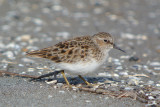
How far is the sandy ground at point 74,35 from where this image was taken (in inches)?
210

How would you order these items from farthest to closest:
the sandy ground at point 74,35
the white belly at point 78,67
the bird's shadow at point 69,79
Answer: the bird's shadow at point 69,79
the white belly at point 78,67
the sandy ground at point 74,35

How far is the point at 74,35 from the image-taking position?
23.3ft

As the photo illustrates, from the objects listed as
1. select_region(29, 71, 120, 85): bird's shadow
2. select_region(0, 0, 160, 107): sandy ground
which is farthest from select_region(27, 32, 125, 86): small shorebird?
select_region(29, 71, 120, 85): bird's shadow

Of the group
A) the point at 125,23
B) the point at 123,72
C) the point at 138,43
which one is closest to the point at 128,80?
the point at 123,72

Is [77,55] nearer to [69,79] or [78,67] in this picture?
[78,67]

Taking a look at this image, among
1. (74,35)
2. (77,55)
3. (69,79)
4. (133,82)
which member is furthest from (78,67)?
(74,35)

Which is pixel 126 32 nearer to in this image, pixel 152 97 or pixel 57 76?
pixel 57 76

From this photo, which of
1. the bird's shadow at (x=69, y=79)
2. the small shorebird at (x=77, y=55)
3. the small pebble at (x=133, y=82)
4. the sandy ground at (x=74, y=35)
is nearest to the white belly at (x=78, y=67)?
the small shorebird at (x=77, y=55)

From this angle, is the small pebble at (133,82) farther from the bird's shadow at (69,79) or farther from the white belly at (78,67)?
the white belly at (78,67)

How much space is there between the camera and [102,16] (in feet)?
41.1

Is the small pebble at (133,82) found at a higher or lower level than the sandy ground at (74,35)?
lower

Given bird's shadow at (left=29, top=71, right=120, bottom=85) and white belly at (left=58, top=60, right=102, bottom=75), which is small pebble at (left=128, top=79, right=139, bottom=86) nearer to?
bird's shadow at (left=29, top=71, right=120, bottom=85)

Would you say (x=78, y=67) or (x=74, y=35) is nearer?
(x=78, y=67)

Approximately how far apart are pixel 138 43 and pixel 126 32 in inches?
41.3
